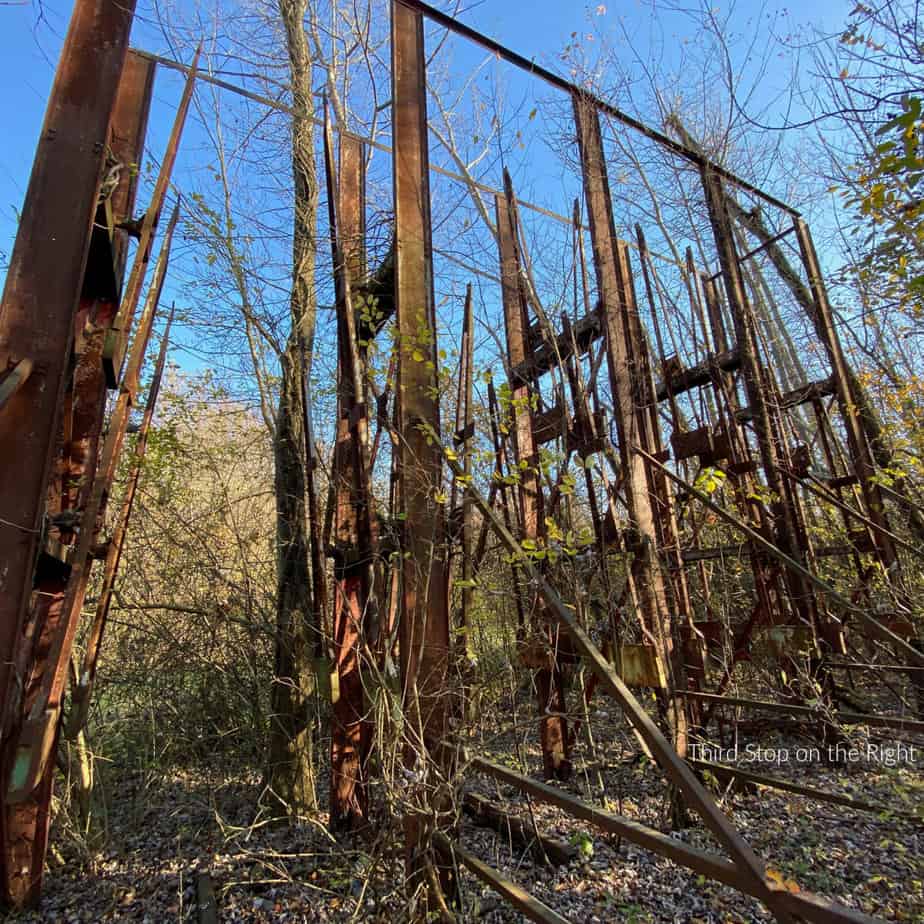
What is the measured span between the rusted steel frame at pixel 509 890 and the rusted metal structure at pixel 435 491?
0.02m

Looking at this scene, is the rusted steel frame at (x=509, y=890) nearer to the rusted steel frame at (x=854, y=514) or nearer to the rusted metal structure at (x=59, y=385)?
the rusted metal structure at (x=59, y=385)

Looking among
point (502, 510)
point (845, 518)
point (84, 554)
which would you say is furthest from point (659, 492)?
point (84, 554)

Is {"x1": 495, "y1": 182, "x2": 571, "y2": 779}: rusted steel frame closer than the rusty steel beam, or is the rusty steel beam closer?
the rusty steel beam

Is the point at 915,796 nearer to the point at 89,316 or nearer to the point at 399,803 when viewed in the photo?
the point at 399,803

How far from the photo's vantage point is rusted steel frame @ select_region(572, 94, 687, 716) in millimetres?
4277

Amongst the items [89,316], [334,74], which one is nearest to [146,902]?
[89,316]

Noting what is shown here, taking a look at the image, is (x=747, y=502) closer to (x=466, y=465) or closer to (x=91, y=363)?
(x=466, y=465)

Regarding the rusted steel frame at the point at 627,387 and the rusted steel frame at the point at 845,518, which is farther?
the rusted steel frame at the point at 845,518

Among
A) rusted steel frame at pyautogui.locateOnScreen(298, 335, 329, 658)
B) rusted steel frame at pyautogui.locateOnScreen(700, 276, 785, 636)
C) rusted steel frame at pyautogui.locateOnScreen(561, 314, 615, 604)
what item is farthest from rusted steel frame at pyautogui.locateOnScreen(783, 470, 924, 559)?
rusted steel frame at pyautogui.locateOnScreen(298, 335, 329, 658)

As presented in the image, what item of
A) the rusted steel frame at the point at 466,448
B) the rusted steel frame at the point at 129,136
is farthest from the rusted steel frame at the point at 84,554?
the rusted steel frame at the point at 466,448

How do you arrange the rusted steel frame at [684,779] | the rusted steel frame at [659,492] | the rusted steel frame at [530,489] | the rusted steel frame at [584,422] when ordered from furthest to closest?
the rusted steel frame at [659,492] → the rusted steel frame at [530,489] → the rusted steel frame at [584,422] → the rusted steel frame at [684,779]

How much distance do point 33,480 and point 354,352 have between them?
2.25 meters

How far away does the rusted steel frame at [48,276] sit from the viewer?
7.75 feet

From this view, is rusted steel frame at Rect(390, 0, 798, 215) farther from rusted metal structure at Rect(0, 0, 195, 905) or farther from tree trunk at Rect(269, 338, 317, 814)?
tree trunk at Rect(269, 338, 317, 814)
